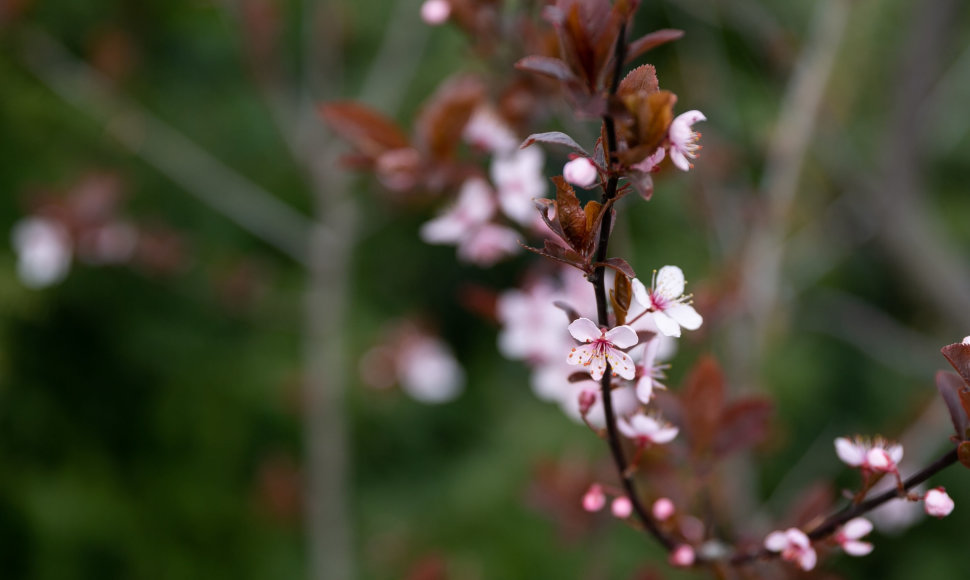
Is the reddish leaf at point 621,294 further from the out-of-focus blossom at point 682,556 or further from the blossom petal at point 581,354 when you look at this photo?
the out-of-focus blossom at point 682,556

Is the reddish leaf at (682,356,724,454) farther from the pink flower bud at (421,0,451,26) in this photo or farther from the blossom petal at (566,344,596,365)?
the pink flower bud at (421,0,451,26)

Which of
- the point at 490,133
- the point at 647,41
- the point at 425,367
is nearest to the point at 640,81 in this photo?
the point at 647,41

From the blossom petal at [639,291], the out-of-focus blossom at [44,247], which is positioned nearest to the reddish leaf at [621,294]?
the blossom petal at [639,291]

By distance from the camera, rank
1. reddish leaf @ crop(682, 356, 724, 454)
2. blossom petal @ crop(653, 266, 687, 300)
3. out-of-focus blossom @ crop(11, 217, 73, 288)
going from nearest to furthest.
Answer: blossom petal @ crop(653, 266, 687, 300) → reddish leaf @ crop(682, 356, 724, 454) → out-of-focus blossom @ crop(11, 217, 73, 288)

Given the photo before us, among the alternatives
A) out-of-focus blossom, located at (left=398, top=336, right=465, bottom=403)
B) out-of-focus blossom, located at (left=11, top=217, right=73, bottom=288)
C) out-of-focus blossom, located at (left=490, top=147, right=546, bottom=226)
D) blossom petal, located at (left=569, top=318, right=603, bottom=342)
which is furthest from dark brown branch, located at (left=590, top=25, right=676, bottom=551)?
out-of-focus blossom, located at (left=11, top=217, right=73, bottom=288)

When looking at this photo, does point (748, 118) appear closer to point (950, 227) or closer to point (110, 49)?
point (950, 227)

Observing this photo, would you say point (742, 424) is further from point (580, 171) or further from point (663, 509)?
point (580, 171)
